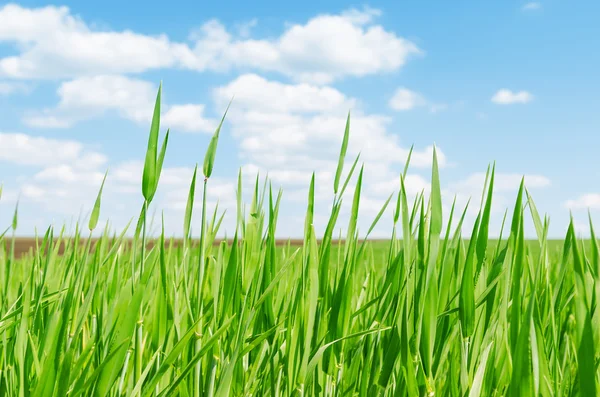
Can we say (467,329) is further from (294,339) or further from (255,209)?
(255,209)

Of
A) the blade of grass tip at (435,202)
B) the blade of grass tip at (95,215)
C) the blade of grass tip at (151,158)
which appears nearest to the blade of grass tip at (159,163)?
the blade of grass tip at (151,158)

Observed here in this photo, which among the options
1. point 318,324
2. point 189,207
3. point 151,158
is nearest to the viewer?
point 151,158

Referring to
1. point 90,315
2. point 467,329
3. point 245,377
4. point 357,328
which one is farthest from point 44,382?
point 357,328

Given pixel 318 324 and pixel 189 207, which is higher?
pixel 189 207

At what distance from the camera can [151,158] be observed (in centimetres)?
61

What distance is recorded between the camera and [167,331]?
2.75 ft

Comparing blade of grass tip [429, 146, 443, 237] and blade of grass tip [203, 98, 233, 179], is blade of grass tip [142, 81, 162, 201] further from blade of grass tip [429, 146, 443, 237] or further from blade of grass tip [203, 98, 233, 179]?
blade of grass tip [429, 146, 443, 237]

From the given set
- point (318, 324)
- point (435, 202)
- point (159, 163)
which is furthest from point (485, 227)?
point (159, 163)

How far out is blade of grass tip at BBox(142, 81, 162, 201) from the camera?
0.60 metres

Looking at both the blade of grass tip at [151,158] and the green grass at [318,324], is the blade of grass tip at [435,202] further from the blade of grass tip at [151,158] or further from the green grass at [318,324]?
the blade of grass tip at [151,158]

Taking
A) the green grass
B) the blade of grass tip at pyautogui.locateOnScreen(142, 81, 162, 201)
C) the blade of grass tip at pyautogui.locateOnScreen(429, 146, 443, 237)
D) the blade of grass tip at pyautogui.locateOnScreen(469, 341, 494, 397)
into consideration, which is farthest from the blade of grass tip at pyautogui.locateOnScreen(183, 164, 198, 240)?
the blade of grass tip at pyautogui.locateOnScreen(469, 341, 494, 397)

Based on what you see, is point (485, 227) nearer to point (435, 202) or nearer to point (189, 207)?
point (435, 202)

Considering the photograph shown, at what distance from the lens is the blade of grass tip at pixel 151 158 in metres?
0.60

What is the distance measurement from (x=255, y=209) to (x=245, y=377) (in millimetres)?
278
